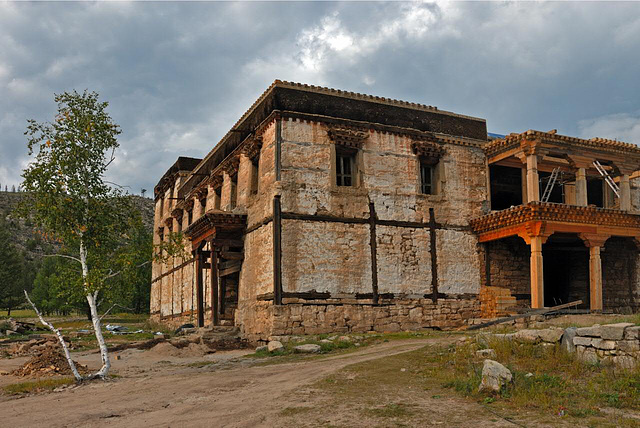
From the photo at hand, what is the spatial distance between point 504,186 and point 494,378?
16085 millimetres

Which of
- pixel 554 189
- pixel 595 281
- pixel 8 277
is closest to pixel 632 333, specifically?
pixel 595 281

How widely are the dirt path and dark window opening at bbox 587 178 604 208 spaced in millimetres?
15128

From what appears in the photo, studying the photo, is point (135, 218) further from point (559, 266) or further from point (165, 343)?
point (559, 266)

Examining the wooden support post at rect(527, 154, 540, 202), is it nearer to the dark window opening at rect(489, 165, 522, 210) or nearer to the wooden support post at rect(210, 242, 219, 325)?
the dark window opening at rect(489, 165, 522, 210)

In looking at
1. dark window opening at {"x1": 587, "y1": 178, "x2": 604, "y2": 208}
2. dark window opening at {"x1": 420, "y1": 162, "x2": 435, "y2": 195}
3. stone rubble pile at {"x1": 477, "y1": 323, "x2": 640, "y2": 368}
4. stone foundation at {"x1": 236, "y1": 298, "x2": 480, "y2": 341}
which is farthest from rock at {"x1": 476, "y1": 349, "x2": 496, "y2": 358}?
dark window opening at {"x1": 587, "y1": 178, "x2": 604, "y2": 208}

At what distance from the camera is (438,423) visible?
7.29 metres

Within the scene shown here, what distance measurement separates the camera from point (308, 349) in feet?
51.7

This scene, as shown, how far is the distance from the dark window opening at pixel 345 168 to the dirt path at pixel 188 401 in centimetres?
786

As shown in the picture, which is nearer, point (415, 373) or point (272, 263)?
point (415, 373)

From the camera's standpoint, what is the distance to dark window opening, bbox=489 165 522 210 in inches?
918

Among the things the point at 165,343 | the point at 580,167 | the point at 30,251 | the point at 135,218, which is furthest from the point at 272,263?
the point at 30,251

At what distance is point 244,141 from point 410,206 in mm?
6593

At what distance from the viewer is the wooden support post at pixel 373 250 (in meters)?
19.3

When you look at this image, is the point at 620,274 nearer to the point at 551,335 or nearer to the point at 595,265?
the point at 595,265
